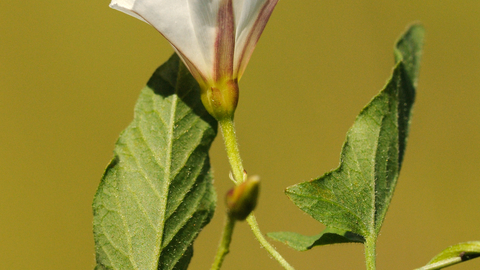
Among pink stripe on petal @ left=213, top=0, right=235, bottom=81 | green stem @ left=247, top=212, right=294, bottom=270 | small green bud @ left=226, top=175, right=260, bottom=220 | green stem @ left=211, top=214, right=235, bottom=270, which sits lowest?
green stem @ left=247, top=212, right=294, bottom=270

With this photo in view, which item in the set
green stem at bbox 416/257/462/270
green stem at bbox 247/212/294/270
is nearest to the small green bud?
green stem at bbox 247/212/294/270

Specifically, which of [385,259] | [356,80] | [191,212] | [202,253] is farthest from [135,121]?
[356,80]

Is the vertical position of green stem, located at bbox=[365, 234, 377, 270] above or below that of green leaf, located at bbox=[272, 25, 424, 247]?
below

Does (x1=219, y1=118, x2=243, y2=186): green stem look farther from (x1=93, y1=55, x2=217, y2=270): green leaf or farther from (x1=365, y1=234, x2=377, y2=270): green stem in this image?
(x1=365, y1=234, x2=377, y2=270): green stem

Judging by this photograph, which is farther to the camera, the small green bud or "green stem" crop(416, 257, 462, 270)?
"green stem" crop(416, 257, 462, 270)

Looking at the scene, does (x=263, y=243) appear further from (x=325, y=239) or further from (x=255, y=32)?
(x=255, y=32)

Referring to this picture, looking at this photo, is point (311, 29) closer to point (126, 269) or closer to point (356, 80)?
point (356, 80)

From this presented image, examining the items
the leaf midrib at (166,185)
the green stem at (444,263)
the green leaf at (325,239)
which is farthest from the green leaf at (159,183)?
the green stem at (444,263)
